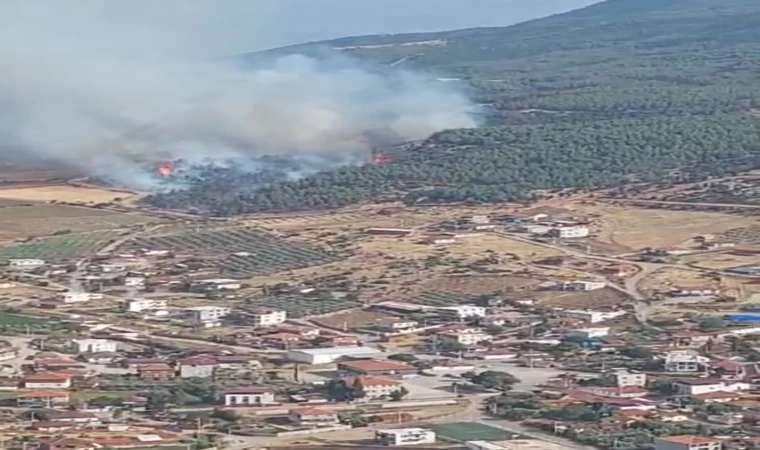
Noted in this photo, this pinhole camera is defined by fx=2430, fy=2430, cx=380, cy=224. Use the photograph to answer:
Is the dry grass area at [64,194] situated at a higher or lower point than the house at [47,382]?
higher

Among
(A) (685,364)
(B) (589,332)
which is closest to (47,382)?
(A) (685,364)

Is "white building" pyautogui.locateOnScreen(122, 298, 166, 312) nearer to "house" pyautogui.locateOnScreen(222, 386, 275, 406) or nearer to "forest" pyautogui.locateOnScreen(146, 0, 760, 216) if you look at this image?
"house" pyautogui.locateOnScreen(222, 386, 275, 406)

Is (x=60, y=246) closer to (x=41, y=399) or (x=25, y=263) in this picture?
(x=25, y=263)

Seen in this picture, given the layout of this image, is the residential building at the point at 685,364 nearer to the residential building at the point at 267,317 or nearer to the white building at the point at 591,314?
the white building at the point at 591,314

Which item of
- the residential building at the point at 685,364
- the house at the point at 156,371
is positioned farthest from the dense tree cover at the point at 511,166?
the residential building at the point at 685,364

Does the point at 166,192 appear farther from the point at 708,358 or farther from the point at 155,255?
the point at 708,358
